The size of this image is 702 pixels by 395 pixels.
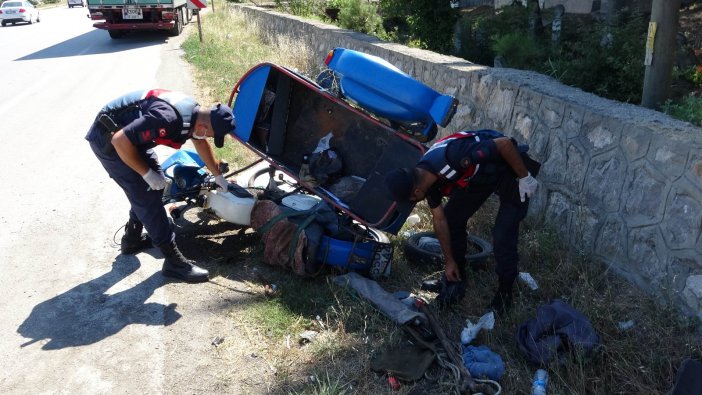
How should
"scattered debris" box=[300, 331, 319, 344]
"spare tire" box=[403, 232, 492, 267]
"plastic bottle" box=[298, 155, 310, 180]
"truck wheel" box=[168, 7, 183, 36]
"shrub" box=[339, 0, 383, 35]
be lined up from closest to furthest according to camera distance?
1. "scattered debris" box=[300, 331, 319, 344]
2. "spare tire" box=[403, 232, 492, 267]
3. "plastic bottle" box=[298, 155, 310, 180]
4. "shrub" box=[339, 0, 383, 35]
5. "truck wheel" box=[168, 7, 183, 36]

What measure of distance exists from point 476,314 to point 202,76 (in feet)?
29.6

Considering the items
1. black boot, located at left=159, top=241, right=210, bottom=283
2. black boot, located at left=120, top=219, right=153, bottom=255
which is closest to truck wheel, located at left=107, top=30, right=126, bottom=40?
black boot, located at left=120, top=219, right=153, bottom=255

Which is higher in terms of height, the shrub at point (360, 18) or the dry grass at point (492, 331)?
the shrub at point (360, 18)

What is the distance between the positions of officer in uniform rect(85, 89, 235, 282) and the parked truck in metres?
16.1

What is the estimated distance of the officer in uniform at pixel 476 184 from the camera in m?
3.79

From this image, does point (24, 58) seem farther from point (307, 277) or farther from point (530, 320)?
point (530, 320)

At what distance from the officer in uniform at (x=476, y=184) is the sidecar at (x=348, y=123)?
47 centimetres

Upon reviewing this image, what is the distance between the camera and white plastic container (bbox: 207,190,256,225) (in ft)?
16.4

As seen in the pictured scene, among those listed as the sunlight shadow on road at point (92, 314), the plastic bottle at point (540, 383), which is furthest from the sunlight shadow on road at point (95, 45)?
the plastic bottle at point (540, 383)

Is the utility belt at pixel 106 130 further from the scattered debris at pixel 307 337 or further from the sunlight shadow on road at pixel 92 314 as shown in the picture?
the scattered debris at pixel 307 337

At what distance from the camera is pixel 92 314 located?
4.17m

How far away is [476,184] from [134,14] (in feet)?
58.7

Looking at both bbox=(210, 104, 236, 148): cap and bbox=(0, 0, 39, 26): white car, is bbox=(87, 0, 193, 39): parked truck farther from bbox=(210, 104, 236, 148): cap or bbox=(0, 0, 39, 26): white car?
bbox=(210, 104, 236, 148): cap

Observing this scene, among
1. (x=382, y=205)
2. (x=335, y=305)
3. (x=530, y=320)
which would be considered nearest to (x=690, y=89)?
(x=382, y=205)
